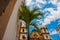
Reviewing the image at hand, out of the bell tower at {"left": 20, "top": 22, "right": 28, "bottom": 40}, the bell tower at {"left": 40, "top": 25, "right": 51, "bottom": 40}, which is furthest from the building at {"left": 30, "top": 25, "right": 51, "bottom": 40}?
the bell tower at {"left": 20, "top": 22, "right": 28, "bottom": 40}

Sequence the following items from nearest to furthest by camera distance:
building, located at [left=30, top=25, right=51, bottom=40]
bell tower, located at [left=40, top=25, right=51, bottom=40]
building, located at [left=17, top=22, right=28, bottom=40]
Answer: building, located at [left=17, top=22, right=28, bottom=40], building, located at [left=30, top=25, right=51, bottom=40], bell tower, located at [left=40, top=25, right=51, bottom=40]

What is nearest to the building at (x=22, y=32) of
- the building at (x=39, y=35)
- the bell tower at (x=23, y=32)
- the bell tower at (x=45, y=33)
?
the bell tower at (x=23, y=32)

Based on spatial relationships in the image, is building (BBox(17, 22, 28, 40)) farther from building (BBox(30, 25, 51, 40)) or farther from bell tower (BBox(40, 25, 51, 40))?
bell tower (BBox(40, 25, 51, 40))

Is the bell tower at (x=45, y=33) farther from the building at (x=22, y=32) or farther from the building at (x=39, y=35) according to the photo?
the building at (x=22, y=32)

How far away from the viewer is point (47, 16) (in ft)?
34.1

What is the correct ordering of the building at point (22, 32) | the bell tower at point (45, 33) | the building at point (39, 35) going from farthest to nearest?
the bell tower at point (45, 33)
the building at point (39, 35)
the building at point (22, 32)

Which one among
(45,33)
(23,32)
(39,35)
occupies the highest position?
(45,33)

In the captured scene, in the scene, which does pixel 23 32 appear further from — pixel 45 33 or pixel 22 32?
pixel 45 33

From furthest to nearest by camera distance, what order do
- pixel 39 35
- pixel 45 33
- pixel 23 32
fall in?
pixel 45 33
pixel 39 35
pixel 23 32

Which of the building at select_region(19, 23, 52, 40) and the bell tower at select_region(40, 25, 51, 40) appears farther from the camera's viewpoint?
the bell tower at select_region(40, 25, 51, 40)

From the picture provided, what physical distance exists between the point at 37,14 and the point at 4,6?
23.8ft

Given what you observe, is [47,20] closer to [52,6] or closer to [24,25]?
[52,6]

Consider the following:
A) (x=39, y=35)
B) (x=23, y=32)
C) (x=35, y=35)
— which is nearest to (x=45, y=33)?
(x=39, y=35)

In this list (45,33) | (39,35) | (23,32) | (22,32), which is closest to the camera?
(23,32)
